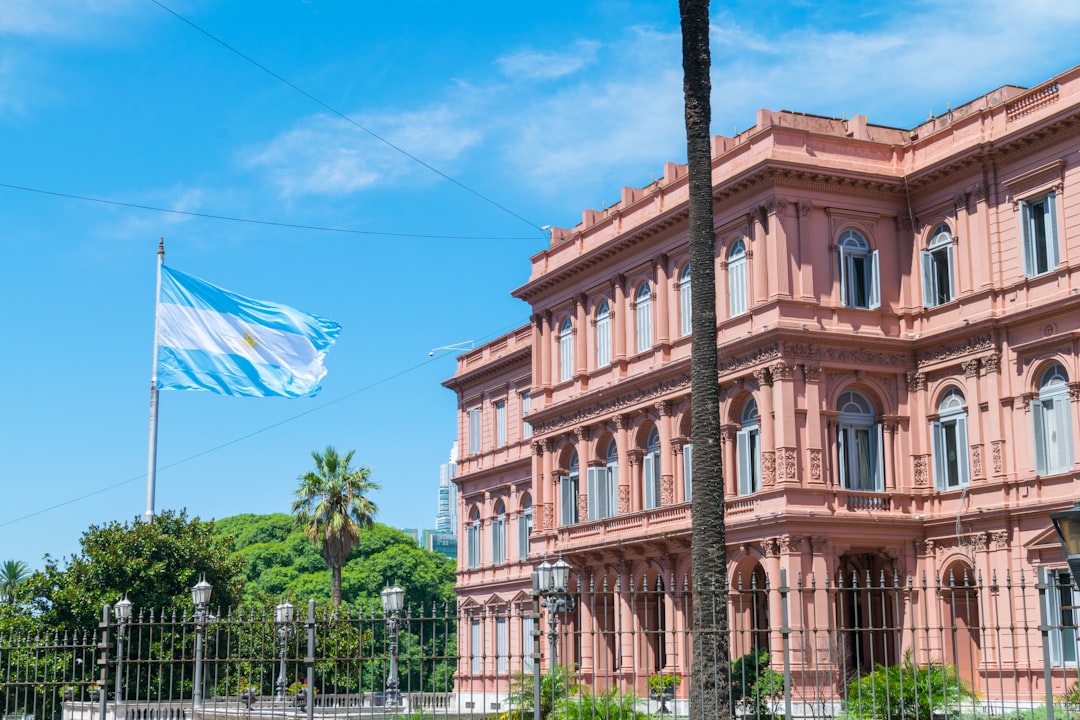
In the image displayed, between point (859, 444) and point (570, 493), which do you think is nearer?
point (859, 444)

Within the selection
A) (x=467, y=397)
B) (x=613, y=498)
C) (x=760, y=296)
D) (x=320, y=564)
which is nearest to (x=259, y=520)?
(x=320, y=564)

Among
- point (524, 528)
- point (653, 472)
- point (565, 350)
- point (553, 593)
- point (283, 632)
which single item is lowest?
point (283, 632)

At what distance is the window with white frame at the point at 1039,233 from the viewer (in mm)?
32656

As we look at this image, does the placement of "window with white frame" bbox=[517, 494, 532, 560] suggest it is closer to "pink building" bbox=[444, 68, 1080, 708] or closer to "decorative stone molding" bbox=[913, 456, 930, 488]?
"pink building" bbox=[444, 68, 1080, 708]

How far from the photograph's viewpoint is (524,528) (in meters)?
51.9

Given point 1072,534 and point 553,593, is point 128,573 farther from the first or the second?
point 1072,534

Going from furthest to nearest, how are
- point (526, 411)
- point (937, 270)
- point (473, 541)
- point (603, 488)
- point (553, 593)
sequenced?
point (473, 541)
point (526, 411)
point (603, 488)
point (937, 270)
point (553, 593)

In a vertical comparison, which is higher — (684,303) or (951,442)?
(684,303)

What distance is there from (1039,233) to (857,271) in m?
5.10

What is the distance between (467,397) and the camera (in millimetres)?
57781

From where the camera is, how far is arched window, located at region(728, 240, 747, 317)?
122 ft

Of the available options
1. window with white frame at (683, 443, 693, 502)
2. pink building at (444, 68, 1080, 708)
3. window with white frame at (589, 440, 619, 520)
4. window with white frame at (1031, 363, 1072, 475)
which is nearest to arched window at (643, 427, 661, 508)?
pink building at (444, 68, 1080, 708)

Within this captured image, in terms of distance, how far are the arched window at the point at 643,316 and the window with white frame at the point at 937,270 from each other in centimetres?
807

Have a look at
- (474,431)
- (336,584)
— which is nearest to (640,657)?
(474,431)
